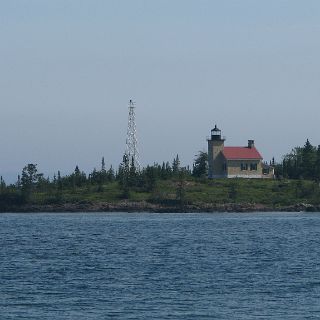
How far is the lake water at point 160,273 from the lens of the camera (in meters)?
52.4

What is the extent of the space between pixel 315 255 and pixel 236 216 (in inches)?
3379

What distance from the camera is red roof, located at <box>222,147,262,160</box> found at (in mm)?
195000

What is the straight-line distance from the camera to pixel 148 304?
53938 mm

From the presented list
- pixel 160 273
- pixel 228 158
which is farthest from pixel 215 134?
pixel 160 273

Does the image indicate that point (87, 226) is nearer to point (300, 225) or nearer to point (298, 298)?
point (300, 225)

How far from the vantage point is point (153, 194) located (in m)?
184

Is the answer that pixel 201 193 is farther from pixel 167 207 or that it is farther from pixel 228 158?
pixel 228 158

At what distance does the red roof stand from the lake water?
6424 cm

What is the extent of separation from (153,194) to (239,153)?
21.0 metres

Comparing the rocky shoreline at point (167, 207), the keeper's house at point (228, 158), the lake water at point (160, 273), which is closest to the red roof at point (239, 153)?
the keeper's house at point (228, 158)

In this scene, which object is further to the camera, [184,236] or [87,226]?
[87,226]

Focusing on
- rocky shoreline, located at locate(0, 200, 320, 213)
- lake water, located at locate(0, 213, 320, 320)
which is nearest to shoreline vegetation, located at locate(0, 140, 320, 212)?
rocky shoreline, located at locate(0, 200, 320, 213)

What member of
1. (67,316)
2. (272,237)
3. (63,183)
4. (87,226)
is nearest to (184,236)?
(272,237)

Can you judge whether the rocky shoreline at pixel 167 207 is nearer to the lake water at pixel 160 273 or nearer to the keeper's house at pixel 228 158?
the keeper's house at pixel 228 158
